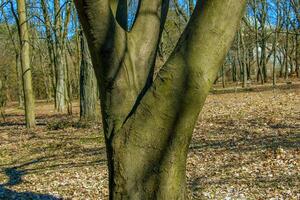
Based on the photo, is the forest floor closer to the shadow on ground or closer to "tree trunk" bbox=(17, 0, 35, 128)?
the shadow on ground

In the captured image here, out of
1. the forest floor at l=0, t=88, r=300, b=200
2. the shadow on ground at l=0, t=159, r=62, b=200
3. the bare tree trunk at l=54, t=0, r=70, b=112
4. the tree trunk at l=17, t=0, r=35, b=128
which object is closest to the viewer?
the forest floor at l=0, t=88, r=300, b=200

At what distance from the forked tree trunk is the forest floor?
2.41 meters

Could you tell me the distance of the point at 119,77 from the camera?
2.58 m

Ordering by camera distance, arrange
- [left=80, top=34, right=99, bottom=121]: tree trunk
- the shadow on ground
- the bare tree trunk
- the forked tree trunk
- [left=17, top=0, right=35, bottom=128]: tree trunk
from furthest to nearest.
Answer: the bare tree trunk, [left=80, top=34, right=99, bottom=121]: tree trunk, [left=17, top=0, right=35, bottom=128]: tree trunk, the shadow on ground, the forked tree trunk

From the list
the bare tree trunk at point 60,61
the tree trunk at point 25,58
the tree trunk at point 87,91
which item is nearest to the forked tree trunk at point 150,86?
the tree trunk at point 87,91

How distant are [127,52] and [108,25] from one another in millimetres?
285

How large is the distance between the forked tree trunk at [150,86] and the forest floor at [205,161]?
241 cm

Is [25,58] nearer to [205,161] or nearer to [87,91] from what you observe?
[87,91]

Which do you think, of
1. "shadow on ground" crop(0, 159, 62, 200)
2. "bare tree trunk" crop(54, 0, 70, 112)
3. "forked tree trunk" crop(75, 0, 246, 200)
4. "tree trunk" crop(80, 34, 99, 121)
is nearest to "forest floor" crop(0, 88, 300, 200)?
"shadow on ground" crop(0, 159, 62, 200)

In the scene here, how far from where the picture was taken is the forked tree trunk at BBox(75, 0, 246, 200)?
7.32ft

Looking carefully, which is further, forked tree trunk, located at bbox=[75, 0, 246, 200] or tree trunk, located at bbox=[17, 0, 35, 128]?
tree trunk, located at bbox=[17, 0, 35, 128]

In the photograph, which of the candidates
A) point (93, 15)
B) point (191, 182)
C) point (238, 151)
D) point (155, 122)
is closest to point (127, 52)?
point (93, 15)

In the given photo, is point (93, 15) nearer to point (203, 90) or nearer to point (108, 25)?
point (108, 25)

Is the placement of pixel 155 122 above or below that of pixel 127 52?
Result: below
